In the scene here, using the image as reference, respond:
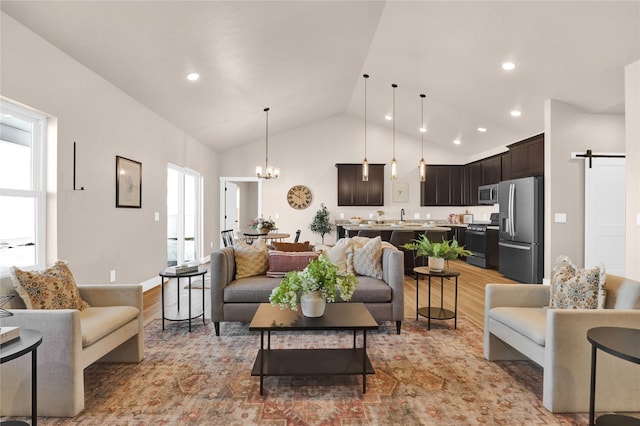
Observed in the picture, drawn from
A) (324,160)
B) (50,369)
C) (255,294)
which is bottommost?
(50,369)

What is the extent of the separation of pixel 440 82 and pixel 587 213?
2.89m

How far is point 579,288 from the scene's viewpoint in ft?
7.88

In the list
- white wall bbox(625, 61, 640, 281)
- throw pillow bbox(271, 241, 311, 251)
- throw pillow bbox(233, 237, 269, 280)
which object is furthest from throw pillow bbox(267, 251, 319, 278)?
white wall bbox(625, 61, 640, 281)

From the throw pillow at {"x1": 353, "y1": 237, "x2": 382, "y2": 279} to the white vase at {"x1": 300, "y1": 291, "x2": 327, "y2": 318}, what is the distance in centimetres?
134

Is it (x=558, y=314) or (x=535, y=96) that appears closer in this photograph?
(x=558, y=314)

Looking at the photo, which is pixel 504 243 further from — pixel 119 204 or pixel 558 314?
pixel 119 204

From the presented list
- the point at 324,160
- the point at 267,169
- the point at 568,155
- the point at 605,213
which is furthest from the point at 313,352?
the point at 324,160

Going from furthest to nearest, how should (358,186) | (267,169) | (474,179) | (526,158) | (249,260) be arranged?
1. (358,186)
2. (474,179)
3. (267,169)
4. (526,158)
5. (249,260)

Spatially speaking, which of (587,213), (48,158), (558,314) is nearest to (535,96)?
(587,213)

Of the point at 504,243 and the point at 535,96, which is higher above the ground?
the point at 535,96

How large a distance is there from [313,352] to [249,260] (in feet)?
4.52

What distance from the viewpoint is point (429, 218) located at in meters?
9.09

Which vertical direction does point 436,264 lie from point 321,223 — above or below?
below

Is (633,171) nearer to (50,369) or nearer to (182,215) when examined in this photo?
(50,369)
